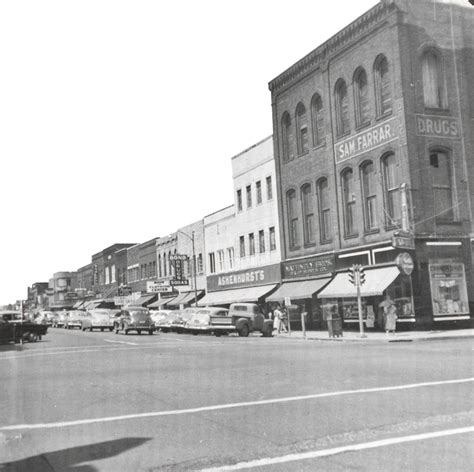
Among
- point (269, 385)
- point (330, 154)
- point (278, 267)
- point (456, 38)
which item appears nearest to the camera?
point (269, 385)

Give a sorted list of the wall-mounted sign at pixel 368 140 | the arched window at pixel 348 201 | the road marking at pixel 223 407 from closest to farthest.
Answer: the road marking at pixel 223 407
the wall-mounted sign at pixel 368 140
the arched window at pixel 348 201

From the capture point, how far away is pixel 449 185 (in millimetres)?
33594

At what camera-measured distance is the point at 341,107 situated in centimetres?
3841

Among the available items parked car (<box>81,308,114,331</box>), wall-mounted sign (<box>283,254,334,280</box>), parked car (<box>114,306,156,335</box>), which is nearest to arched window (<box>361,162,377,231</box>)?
wall-mounted sign (<box>283,254,334,280</box>)

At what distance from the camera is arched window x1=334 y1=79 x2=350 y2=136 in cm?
3794

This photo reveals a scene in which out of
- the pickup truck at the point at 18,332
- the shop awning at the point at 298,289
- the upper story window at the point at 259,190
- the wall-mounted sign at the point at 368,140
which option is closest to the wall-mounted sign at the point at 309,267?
the shop awning at the point at 298,289

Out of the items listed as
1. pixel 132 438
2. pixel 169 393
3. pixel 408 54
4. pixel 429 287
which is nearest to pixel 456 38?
pixel 408 54

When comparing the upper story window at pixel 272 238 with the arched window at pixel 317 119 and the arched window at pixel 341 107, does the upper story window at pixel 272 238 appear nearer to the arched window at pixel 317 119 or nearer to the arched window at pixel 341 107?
the arched window at pixel 317 119

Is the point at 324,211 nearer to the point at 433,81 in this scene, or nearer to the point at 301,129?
the point at 301,129

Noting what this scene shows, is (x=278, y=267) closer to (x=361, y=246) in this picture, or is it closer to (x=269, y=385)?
(x=361, y=246)

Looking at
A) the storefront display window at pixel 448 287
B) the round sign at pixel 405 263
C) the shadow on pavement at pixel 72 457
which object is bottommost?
the shadow on pavement at pixel 72 457

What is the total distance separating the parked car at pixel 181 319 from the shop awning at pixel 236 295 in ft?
17.8

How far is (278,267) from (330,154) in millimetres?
9337

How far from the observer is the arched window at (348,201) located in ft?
122
